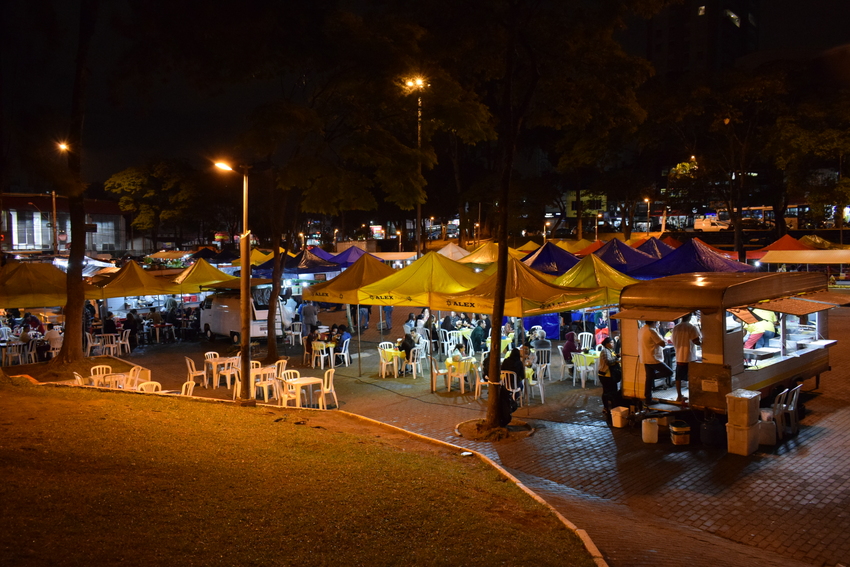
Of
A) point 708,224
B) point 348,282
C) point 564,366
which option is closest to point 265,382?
point 348,282

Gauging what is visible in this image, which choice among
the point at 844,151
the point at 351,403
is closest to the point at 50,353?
the point at 351,403

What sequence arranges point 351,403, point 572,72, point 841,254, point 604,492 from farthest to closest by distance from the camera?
point 841,254
point 351,403
point 572,72
point 604,492

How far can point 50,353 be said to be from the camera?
18875 millimetres

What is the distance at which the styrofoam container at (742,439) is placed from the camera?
9.27 meters

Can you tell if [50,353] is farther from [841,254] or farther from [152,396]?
[841,254]

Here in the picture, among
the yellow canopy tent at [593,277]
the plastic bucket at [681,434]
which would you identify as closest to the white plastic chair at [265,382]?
the plastic bucket at [681,434]

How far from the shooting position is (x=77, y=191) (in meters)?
14.9

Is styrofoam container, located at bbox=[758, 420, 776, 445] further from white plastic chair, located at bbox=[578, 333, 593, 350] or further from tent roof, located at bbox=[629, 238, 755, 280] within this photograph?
tent roof, located at bbox=[629, 238, 755, 280]

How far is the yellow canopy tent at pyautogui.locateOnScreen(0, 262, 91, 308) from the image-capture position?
18578 millimetres

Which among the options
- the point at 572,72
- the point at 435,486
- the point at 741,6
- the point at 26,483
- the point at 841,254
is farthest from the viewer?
the point at 741,6

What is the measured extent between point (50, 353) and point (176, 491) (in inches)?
626

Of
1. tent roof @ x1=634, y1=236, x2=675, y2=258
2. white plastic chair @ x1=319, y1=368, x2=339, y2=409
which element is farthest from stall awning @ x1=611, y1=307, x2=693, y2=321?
tent roof @ x1=634, y1=236, x2=675, y2=258

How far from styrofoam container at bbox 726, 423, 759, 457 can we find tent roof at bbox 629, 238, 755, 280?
10.2 m

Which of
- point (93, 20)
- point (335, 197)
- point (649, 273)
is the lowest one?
point (649, 273)
